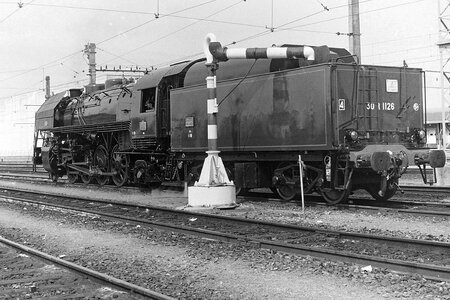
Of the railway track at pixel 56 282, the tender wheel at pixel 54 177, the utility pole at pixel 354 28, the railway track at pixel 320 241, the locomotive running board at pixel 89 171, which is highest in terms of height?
the utility pole at pixel 354 28

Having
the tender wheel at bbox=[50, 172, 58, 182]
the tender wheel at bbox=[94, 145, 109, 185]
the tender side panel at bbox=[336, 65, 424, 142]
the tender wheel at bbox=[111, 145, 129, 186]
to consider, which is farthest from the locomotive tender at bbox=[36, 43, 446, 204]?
the tender wheel at bbox=[50, 172, 58, 182]

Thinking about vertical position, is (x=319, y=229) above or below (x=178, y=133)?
below

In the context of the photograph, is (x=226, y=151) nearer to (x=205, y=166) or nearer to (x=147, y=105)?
(x=205, y=166)

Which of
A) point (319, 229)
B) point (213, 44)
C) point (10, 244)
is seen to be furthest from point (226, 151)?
point (10, 244)

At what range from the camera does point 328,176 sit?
9984mm

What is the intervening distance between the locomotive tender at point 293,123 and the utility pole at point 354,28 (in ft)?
15.6

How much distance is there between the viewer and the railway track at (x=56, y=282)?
481 centimetres

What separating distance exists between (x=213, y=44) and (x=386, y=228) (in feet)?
17.5

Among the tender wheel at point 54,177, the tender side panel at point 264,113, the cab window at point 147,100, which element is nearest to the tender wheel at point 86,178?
the tender wheel at point 54,177

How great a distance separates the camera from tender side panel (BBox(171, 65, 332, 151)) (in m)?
9.87

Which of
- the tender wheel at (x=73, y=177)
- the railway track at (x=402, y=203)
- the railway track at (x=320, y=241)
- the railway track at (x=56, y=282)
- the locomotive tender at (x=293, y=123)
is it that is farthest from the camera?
the tender wheel at (x=73, y=177)

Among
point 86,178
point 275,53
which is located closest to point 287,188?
point 275,53

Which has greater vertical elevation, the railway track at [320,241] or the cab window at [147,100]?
the cab window at [147,100]

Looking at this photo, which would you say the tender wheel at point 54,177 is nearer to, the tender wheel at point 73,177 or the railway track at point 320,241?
the tender wheel at point 73,177
